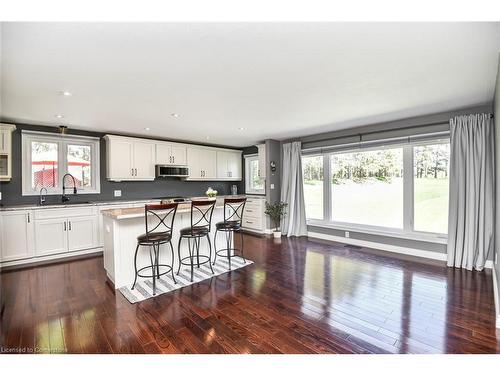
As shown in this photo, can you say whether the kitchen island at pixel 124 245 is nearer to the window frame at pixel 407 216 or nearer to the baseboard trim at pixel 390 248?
the baseboard trim at pixel 390 248

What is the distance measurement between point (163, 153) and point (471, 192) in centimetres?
576

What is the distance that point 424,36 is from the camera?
5.98 ft

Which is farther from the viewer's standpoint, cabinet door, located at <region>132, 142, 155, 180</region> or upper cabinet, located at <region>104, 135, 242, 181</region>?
cabinet door, located at <region>132, 142, 155, 180</region>

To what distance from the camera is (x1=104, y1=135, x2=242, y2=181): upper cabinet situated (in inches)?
195

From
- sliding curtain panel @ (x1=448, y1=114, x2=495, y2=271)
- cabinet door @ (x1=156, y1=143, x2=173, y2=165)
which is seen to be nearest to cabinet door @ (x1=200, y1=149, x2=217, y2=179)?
cabinet door @ (x1=156, y1=143, x2=173, y2=165)

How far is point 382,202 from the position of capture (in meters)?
4.71

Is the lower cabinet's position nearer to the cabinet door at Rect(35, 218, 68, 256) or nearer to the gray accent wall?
the cabinet door at Rect(35, 218, 68, 256)

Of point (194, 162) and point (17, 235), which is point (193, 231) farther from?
point (194, 162)

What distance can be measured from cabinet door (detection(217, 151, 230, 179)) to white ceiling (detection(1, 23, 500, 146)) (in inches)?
109

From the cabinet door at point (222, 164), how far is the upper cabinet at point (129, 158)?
6.11ft

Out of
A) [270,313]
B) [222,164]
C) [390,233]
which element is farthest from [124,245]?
[390,233]

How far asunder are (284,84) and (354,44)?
912 millimetres

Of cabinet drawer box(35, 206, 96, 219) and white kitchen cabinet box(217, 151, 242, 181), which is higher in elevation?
white kitchen cabinet box(217, 151, 242, 181)
